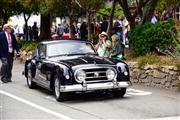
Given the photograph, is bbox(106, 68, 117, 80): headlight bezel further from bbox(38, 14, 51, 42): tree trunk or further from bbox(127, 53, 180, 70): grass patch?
bbox(38, 14, 51, 42): tree trunk

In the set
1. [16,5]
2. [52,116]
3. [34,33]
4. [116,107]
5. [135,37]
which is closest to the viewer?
[52,116]

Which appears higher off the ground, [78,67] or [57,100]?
[78,67]

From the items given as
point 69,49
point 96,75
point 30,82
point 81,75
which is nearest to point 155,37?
point 69,49

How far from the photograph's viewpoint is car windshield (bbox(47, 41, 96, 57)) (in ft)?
43.6

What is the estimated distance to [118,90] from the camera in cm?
1238

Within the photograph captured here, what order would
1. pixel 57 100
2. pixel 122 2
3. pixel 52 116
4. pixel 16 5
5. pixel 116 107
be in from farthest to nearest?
1. pixel 16 5
2. pixel 122 2
3. pixel 57 100
4. pixel 116 107
5. pixel 52 116

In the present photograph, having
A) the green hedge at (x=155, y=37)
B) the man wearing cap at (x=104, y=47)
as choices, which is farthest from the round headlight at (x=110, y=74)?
the green hedge at (x=155, y=37)

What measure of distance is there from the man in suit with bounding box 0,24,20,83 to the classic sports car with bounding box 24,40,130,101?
2.39 m

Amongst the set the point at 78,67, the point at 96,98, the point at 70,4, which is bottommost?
the point at 96,98

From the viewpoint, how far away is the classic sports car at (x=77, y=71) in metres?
Result: 11.5

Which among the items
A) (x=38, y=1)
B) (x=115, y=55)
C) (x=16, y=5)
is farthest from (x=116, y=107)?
(x=16, y=5)

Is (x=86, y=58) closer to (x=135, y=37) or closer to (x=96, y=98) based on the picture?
(x=96, y=98)

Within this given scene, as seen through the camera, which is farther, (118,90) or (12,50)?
(12,50)

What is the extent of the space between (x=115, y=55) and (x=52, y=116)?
5.87m
